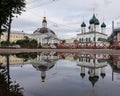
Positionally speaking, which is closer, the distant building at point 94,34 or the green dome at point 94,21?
the green dome at point 94,21

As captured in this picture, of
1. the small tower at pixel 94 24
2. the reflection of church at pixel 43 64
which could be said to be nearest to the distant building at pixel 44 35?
the small tower at pixel 94 24

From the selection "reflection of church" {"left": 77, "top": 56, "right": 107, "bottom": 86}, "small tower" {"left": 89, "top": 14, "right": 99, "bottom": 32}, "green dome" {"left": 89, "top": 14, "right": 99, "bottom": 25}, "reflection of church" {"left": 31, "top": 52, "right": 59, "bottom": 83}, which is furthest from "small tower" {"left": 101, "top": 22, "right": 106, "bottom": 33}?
"reflection of church" {"left": 77, "top": 56, "right": 107, "bottom": 86}

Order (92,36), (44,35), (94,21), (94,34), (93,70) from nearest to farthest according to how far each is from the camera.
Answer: (93,70) → (94,21) → (94,34) → (92,36) → (44,35)

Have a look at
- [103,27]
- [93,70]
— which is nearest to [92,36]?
[103,27]

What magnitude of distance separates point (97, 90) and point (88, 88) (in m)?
0.46

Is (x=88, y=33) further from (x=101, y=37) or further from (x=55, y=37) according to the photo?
(x=55, y=37)

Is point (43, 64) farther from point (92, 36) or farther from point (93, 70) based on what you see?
point (92, 36)

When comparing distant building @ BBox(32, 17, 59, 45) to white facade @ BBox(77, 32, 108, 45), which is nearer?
white facade @ BBox(77, 32, 108, 45)

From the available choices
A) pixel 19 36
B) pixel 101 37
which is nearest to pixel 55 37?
pixel 19 36

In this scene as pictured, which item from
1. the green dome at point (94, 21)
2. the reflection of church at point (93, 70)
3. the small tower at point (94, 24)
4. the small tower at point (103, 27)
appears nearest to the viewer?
the reflection of church at point (93, 70)

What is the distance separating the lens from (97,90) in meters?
9.12

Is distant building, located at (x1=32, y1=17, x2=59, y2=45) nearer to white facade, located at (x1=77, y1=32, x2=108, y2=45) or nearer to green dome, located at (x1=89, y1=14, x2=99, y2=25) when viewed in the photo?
white facade, located at (x1=77, y1=32, x2=108, y2=45)

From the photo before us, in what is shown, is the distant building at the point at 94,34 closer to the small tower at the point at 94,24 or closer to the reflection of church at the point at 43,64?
the small tower at the point at 94,24

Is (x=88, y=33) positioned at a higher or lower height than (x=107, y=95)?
higher
